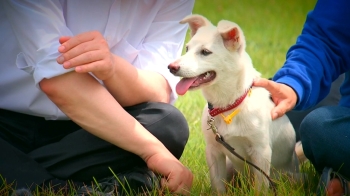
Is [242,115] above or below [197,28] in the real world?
below

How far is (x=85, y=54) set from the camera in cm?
223

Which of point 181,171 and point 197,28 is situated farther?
point 197,28

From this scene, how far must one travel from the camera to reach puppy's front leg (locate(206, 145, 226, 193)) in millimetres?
2583

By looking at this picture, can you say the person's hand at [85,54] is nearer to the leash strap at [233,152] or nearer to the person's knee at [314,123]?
the leash strap at [233,152]

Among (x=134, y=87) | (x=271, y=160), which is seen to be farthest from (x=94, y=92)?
(x=271, y=160)

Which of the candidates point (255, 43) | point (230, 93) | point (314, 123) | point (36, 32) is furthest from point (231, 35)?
point (255, 43)

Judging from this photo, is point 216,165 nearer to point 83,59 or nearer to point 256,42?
point 83,59

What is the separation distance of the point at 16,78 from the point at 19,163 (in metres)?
0.35

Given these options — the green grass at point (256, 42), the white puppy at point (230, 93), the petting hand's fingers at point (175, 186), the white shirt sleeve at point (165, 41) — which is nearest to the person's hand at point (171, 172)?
the petting hand's fingers at point (175, 186)

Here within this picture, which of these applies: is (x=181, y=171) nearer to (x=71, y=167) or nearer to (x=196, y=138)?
(x=71, y=167)

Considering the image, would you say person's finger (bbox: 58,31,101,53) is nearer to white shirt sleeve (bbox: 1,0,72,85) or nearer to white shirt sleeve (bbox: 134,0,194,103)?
white shirt sleeve (bbox: 1,0,72,85)

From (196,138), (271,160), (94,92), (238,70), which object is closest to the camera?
(94,92)

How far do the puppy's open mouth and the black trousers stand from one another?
160 mm

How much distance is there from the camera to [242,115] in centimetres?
250
